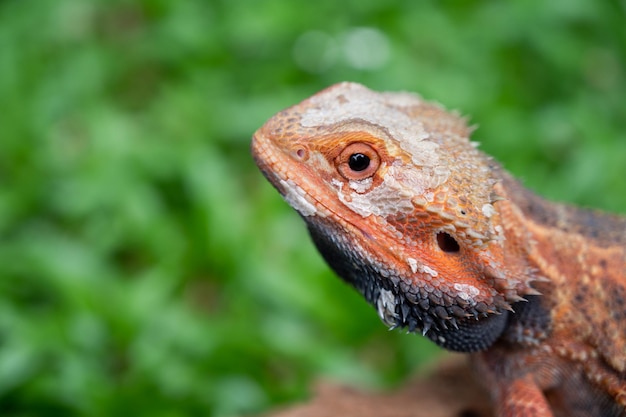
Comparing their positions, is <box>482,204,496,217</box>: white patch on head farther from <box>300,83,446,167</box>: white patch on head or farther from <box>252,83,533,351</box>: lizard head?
<box>300,83,446,167</box>: white patch on head

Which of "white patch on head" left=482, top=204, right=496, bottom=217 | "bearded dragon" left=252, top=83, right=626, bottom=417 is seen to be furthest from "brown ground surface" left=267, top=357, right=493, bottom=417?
"white patch on head" left=482, top=204, right=496, bottom=217

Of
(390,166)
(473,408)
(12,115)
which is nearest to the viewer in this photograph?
(390,166)

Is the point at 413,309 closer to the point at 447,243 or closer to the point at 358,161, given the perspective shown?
the point at 447,243

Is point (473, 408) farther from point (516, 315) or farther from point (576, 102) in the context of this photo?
point (576, 102)

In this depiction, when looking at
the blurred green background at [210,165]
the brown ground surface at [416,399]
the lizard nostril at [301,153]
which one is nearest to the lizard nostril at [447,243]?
the lizard nostril at [301,153]

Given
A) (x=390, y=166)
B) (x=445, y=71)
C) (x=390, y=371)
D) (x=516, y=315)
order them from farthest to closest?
1. (x=445, y=71)
2. (x=390, y=371)
3. (x=516, y=315)
4. (x=390, y=166)

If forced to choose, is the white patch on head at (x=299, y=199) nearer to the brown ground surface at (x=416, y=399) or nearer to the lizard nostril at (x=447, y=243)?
the lizard nostril at (x=447, y=243)

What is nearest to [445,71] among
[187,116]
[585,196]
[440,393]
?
[585,196]

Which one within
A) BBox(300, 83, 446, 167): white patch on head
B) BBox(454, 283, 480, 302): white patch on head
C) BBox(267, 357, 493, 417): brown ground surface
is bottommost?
BBox(267, 357, 493, 417): brown ground surface
